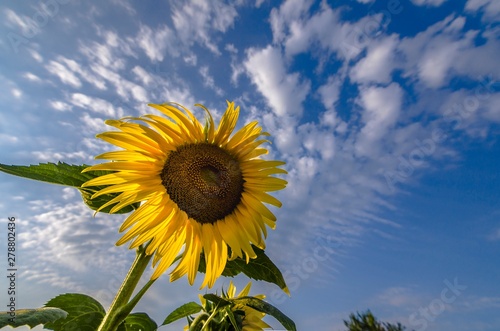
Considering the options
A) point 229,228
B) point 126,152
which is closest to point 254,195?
point 229,228

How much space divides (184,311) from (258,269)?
781mm

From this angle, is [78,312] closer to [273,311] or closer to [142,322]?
[142,322]

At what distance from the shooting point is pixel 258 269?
93.7 inches

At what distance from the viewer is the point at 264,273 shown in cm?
236

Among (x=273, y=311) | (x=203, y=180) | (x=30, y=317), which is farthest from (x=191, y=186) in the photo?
(x=30, y=317)

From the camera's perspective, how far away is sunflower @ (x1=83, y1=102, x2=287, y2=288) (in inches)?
94.2

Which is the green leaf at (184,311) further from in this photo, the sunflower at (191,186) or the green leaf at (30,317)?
the green leaf at (30,317)

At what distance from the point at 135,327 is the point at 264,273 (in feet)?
2.42

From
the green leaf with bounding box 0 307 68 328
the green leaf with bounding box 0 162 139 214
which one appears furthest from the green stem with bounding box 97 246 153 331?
the green leaf with bounding box 0 162 139 214

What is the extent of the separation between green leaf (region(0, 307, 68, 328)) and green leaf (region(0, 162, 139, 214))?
594 millimetres

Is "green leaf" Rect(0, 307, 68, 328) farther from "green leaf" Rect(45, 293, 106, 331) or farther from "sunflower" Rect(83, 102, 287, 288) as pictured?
"sunflower" Rect(83, 102, 287, 288)

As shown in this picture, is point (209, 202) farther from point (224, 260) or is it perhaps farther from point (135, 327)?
point (135, 327)

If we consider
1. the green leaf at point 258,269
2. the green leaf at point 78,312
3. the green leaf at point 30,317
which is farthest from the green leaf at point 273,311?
the green leaf at point 30,317

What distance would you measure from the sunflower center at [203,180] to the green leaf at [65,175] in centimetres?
37
